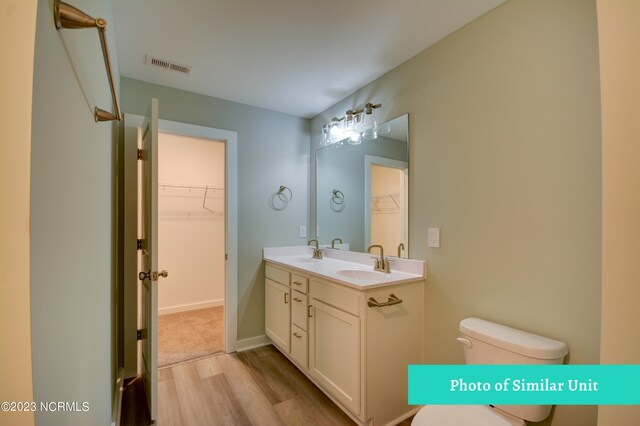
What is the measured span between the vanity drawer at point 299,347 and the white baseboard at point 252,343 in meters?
0.59

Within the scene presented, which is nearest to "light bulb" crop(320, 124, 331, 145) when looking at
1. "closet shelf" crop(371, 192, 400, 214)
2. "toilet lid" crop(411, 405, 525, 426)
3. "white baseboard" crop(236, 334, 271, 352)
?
"closet shelf" crop(371, 192, 400, 214)

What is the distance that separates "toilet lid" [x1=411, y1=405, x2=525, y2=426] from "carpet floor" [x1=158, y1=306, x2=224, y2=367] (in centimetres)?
205

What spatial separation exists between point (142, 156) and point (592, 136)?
254 cm

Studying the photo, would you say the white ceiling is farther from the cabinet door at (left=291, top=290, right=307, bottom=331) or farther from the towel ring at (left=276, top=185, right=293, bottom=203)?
the cabinet door at (left=291, top=290, right=307, bottom=331)

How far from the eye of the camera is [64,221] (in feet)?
2.10

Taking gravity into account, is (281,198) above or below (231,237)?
above

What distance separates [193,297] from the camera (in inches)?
152

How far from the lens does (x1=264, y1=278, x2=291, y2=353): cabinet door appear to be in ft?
7.86

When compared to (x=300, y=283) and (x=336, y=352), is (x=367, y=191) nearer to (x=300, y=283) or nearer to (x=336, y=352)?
(x=300, y=283)

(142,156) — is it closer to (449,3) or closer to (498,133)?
(449,3)

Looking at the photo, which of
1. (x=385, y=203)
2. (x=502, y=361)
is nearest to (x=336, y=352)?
(x=502, y=361)

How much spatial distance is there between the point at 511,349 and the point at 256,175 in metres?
2.35

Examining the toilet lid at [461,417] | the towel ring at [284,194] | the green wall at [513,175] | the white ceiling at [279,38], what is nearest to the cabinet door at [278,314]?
the towel ring at [284,194]

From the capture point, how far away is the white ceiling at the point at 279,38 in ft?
5.03
